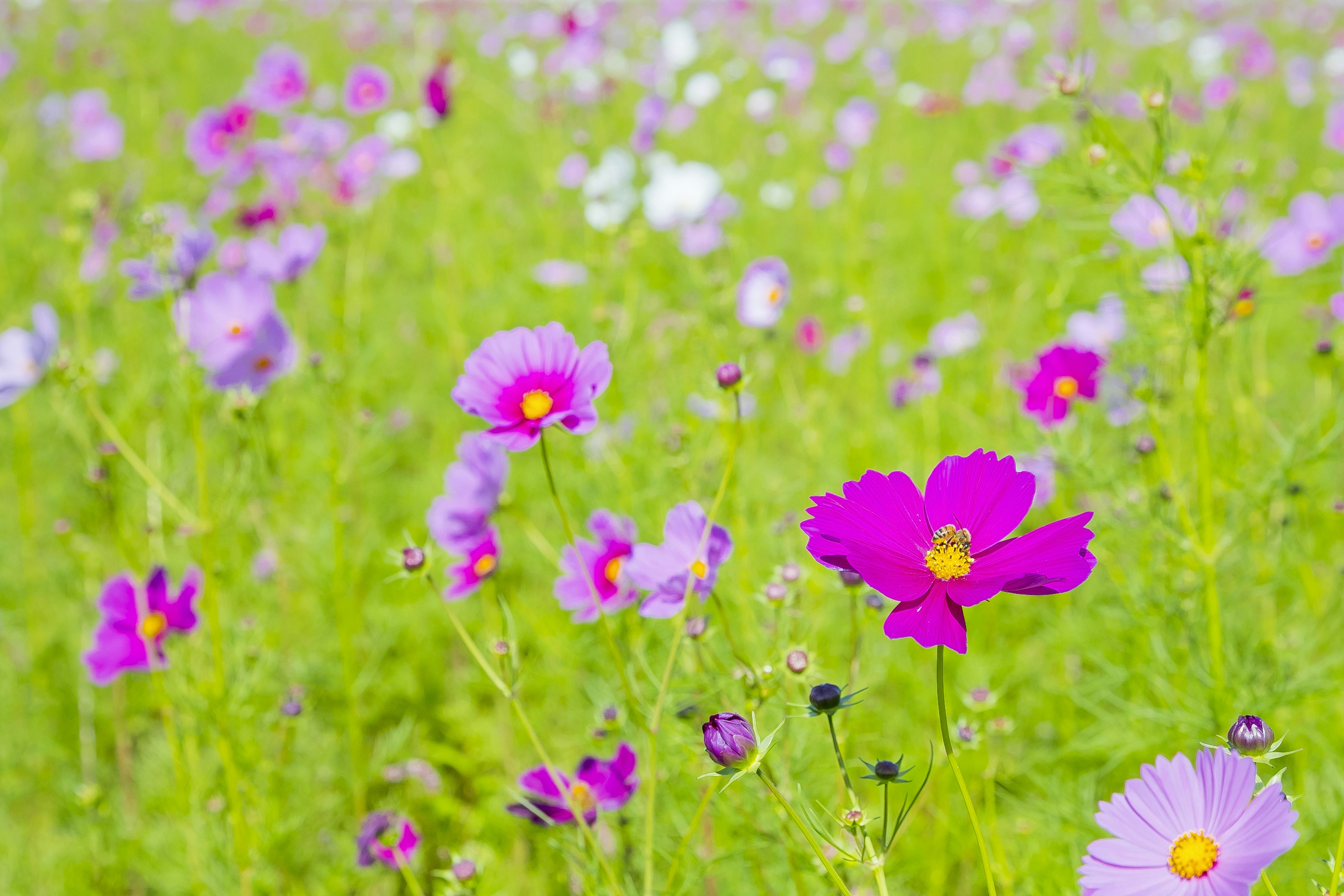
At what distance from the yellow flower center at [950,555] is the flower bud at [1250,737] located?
195 millimetres

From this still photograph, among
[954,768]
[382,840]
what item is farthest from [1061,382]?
[382,840]

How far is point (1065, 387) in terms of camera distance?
1366 millimetres

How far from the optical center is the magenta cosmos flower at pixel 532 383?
0.78m

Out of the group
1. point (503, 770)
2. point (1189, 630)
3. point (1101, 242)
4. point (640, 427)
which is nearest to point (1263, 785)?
point (1189, 630)

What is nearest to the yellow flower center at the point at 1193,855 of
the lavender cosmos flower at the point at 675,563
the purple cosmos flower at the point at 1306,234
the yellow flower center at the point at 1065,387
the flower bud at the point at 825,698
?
the flower bud at the point at 825,698

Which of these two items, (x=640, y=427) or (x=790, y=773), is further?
(x=640, y=427)

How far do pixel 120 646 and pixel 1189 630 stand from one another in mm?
1561

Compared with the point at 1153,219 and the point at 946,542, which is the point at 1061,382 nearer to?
the point at 1153,219

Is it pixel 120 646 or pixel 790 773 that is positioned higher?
pixel 790 773

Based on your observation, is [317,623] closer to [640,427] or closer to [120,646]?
[120,646]

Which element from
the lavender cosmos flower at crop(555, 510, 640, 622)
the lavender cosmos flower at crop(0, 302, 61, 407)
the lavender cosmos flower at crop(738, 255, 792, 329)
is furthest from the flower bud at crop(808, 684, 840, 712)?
the lavender cosmos flower at crop(738, 255, 792, 329)

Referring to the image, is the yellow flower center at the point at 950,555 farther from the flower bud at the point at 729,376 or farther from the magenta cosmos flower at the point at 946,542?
the flower bud at the point at 729,376

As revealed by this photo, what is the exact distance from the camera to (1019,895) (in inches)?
45.9

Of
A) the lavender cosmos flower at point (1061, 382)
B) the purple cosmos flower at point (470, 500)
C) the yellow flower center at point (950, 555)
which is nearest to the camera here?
the yellow flower center at point (950, 555)
